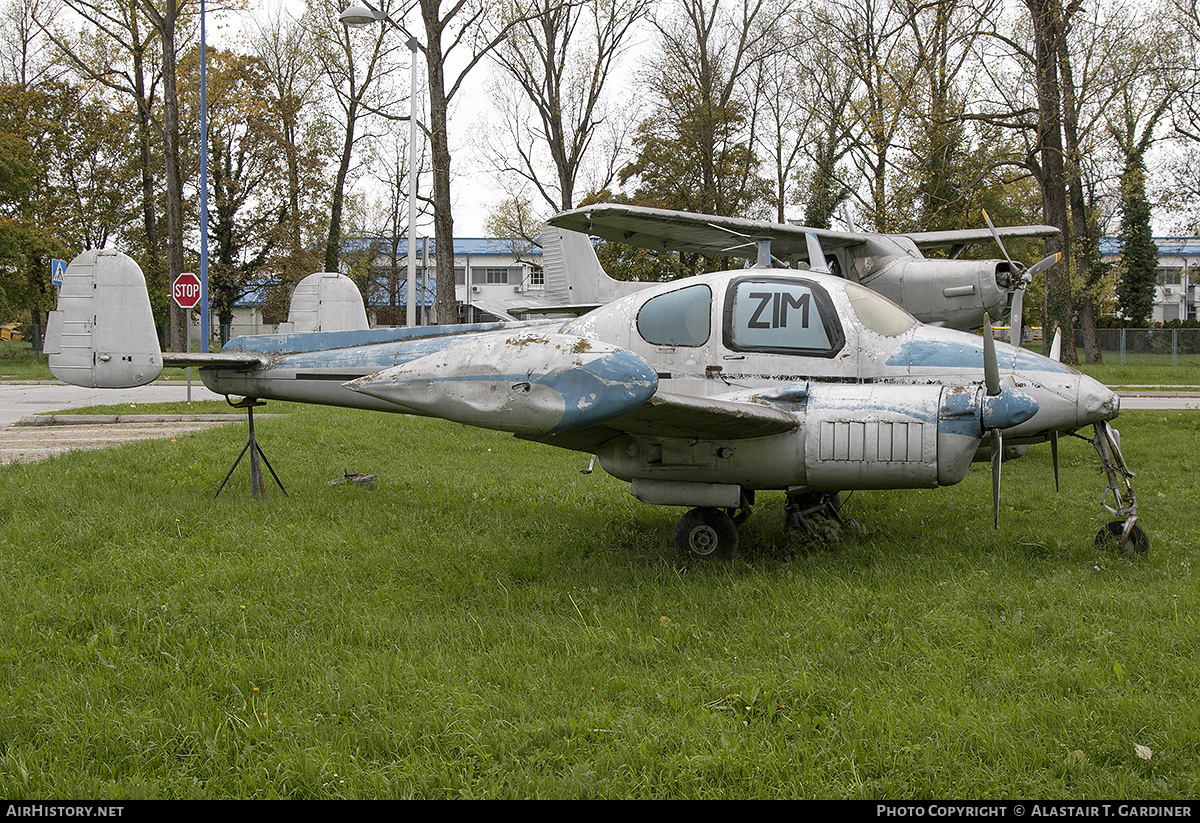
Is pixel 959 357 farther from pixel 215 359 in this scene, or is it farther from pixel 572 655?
pixel 215 359

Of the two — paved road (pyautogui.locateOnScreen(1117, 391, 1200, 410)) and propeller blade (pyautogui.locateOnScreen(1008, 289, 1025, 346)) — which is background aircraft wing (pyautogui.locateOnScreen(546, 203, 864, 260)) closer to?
propeller blade (pyautogui.locateOnScreen(1008, 289, 1025, 346))

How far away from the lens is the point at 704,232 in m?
11.7

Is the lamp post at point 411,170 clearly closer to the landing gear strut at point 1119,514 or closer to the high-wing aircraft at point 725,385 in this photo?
the high-wing aircraft at point 725,385

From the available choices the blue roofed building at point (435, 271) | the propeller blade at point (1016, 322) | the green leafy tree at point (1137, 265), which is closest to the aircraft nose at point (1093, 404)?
the propeller blade at point (1016, 322)

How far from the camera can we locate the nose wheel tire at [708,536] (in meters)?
6.20

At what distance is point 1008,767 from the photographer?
3.16 metres

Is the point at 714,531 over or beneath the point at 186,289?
beneath

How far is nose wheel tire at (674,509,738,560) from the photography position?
620cm

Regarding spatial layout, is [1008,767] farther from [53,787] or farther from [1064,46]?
[1064,46]

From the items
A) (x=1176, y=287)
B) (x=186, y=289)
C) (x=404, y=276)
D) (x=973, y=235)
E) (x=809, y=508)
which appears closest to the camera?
(x=809, y=508)

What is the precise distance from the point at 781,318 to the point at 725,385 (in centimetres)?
68

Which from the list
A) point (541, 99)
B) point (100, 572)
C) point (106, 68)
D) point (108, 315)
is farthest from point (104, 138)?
point (100, 572)

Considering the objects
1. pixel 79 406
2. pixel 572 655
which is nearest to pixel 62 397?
pixel 79 406

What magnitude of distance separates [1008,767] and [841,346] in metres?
3.63
